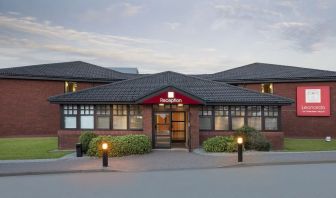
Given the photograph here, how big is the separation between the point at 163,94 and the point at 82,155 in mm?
5715

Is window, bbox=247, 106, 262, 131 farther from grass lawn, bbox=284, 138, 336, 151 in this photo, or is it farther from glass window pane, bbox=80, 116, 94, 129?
glass window pane, bbox=80, 116, 94, 129

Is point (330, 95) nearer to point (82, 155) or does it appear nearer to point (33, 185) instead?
point (82, 155)

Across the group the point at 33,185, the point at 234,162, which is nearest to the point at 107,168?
the point at 33,185

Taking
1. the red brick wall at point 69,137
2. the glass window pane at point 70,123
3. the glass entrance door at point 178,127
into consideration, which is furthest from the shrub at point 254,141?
the glass window pane at point 70,123

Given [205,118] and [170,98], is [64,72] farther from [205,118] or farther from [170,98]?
[205,118]

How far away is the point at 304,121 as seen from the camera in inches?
1148

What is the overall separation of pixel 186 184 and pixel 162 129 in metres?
10.6

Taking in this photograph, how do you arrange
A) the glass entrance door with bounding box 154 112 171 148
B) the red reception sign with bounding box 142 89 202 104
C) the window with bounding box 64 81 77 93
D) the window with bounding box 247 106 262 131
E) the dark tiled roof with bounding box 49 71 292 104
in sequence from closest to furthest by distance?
1. the red reception sign with bounding box 142 89 202 104
2. the glass entrance door with bounding box 154 112 171 148
3. the dark tiled roof with bounding box 49 71 292 104
4. the window with bounding box 247 106 262 131
5. the window with bounding box 64 81 77 93

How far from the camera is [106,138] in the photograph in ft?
60.2

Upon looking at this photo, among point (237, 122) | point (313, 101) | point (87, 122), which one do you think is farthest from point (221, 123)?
point (313, 101)

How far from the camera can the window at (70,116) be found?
21906 millimetres

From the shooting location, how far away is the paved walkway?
13802mm

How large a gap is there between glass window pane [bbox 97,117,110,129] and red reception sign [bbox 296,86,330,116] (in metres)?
16.3

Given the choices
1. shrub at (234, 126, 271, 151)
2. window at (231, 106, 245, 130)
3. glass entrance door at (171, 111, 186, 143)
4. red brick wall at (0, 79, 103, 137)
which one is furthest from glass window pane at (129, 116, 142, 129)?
red brick wall at (0, 79, 103, 137)
